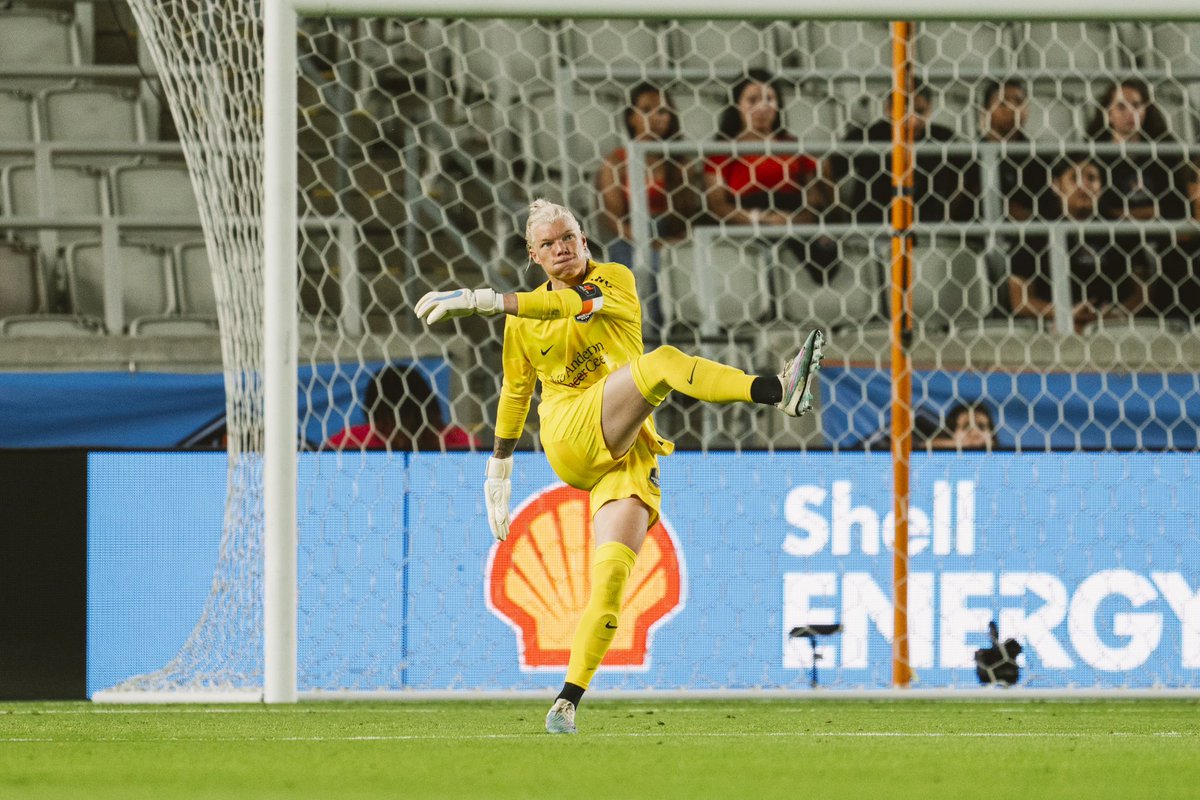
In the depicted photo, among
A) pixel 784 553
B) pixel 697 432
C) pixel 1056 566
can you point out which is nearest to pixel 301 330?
pixel 697 432

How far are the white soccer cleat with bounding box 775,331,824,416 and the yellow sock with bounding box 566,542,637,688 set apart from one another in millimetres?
547

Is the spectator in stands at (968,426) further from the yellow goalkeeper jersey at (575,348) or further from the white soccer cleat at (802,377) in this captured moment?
the white soccer cleat at (802,377)

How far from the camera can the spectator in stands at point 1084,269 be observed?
22.0 ft

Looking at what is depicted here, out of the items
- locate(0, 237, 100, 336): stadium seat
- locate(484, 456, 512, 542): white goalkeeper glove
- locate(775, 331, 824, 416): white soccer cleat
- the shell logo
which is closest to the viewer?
locate(775, 331, 824, 416): white soccer cleat

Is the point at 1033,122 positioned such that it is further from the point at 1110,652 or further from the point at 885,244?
the point at 1110,652

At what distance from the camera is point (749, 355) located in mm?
6434

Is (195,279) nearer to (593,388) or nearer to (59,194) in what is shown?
(59,194)

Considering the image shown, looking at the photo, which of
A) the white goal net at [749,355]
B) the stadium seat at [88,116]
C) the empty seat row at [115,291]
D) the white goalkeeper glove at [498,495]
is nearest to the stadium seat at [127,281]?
the empty seat row at [115,291]

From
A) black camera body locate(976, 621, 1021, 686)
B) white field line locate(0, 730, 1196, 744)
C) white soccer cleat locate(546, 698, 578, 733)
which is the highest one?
white soccer cleat locate(546, 698, 578, 733)

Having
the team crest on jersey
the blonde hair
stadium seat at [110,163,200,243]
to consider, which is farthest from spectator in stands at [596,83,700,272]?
the team crest on jersey

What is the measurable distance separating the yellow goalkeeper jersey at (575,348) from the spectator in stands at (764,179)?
2661 mm

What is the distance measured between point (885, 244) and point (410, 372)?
220cm

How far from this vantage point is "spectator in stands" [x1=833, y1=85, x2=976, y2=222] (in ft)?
22.3

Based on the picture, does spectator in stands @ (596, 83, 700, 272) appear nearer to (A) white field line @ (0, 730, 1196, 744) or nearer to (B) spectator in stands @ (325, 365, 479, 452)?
(B) spectator in stands @ (325, 365, 479, 452)
